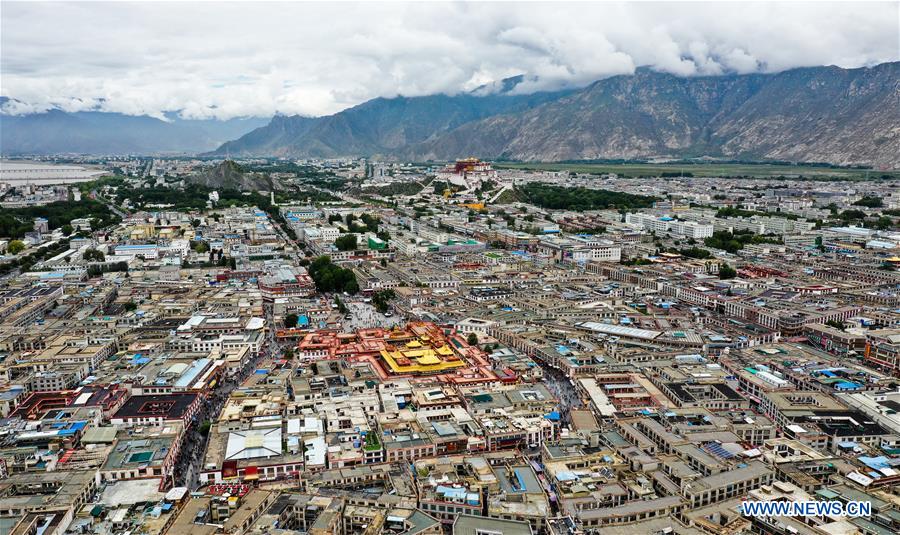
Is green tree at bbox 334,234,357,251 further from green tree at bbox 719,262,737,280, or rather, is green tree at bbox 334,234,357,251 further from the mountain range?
the mountain range

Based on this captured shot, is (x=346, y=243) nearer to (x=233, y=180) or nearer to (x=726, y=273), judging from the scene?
(x=726, y=273)

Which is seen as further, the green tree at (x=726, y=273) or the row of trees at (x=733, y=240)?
the row of trees at (x=733, y=240)

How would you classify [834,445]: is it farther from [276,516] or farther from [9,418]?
[9,418]

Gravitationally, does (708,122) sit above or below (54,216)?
above

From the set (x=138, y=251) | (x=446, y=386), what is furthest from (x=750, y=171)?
(x=446, y=386)

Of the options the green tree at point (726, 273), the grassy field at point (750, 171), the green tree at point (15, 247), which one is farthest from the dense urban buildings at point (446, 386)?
the grassy field at point (750, 171)

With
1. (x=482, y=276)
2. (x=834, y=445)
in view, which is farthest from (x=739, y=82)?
(x=834, y=445)

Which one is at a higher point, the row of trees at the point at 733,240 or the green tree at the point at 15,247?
the row of trees at the point at 733,240

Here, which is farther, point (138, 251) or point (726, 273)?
point (138, 251)

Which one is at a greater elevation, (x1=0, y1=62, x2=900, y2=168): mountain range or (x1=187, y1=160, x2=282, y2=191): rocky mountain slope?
(x1=0, y1=62, x2=900, y2=168): mountain range

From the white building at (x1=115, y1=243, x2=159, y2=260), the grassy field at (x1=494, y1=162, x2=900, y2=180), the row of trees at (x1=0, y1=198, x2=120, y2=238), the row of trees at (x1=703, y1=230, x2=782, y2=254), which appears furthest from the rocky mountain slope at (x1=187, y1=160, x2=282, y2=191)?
the row of trees at (x1=703, y1=230, x2=782, y2=254)

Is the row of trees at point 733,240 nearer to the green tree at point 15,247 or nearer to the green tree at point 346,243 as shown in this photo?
the green tree at point 346,243
